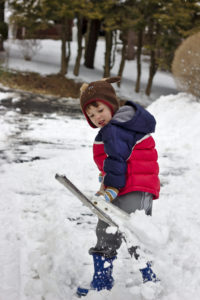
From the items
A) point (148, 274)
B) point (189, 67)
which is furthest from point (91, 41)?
point (148, 274)

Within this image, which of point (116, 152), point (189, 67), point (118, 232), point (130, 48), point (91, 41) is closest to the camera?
point (116, 152)

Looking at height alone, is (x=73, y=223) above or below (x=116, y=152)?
below

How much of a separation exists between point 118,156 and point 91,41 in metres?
19.4

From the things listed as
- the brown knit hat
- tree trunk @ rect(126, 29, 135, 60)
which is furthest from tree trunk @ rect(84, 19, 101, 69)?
the brown knit hat

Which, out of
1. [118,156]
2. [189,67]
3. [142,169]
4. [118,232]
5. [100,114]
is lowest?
[118,232]

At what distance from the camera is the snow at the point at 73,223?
2523mm

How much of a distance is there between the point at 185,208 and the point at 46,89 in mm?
11900

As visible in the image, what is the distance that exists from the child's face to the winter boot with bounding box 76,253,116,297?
86 centimetres

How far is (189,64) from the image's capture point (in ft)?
29.0

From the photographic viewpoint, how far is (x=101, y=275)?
8.11ft

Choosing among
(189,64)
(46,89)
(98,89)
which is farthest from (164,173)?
(46,89)

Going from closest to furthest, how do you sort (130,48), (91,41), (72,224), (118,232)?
(118,232) < (72,224) < (91,41) < (130,48)

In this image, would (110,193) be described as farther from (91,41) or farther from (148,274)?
(91,41)

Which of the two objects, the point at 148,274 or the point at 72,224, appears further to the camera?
the point at 72,224
